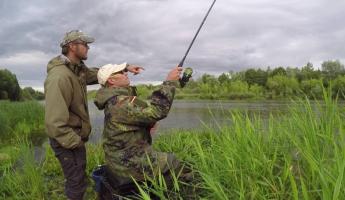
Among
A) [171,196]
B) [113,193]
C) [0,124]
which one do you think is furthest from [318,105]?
[0,124]

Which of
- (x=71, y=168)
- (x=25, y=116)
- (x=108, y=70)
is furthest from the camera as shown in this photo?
(x=25, y=116)

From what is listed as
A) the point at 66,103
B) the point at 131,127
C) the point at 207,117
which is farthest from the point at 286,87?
the point at 207,117

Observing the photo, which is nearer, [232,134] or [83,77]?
[232,134]

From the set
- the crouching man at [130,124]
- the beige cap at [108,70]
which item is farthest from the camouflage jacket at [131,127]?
the beige cap at [108,70]

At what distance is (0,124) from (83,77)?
1073 cm

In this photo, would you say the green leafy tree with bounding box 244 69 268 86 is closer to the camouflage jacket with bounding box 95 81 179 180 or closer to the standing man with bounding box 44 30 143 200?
the standing man with bounding box 44 30 143 200

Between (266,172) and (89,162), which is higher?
(266,172)

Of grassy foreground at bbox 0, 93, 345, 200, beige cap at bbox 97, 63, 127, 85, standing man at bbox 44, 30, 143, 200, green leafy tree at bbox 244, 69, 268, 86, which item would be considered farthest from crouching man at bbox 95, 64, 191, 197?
green leafy tree at bbox 244, 69, 268, 86

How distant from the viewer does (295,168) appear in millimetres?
3342

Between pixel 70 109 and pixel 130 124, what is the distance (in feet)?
3.37

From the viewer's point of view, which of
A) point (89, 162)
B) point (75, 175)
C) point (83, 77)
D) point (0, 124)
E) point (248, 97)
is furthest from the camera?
point (248, 97)

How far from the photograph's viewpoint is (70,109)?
4.61 metres

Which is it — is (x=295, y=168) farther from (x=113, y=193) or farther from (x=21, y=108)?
(x=21, y=108)

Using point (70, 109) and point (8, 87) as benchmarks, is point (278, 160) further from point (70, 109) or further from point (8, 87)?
point (8, 87)
